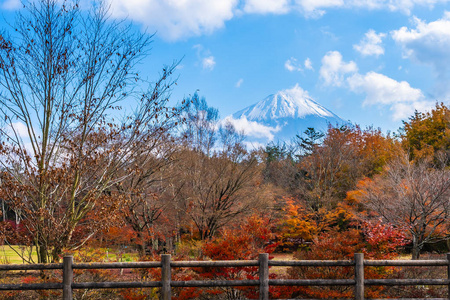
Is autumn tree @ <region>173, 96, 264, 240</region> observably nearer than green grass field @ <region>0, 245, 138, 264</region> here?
Result: No

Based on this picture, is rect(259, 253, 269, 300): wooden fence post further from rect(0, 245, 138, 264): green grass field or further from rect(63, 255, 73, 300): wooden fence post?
rect(0, 245, 138, 264): green grass field

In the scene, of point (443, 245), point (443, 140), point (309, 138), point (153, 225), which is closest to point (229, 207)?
point (153, 225)

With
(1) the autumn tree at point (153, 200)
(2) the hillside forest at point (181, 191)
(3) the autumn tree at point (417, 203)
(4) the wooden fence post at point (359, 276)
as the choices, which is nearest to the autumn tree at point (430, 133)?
(2) the hillside forest at point (181, 191)

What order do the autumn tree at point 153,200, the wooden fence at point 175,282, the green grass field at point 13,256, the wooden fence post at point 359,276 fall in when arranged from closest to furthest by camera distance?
the wooden fence at point 175,282, the wooden fence post at point 359,276, the green grass field at point 13,256, the autumn tree at point 153,200

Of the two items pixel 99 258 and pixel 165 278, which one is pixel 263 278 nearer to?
pixel 165 278

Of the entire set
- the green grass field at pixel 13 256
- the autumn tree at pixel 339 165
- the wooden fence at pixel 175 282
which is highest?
the autumn tree at pixel 339 165

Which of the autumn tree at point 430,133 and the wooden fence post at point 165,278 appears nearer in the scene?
the wooden fence post at point 165,278

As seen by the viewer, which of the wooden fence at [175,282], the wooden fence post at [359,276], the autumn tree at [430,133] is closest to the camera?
the wooden fence at [175,282]

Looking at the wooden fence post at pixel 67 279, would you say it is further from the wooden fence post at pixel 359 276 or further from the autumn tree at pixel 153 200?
the autumn tree at pixel 153 200

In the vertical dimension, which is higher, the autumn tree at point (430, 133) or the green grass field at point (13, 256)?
the autumn tree at point (430, 133)

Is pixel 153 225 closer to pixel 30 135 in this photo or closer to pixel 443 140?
pixel 30 135

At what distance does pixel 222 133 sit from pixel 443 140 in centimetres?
1866

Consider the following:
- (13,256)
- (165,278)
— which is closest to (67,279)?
(165,278)

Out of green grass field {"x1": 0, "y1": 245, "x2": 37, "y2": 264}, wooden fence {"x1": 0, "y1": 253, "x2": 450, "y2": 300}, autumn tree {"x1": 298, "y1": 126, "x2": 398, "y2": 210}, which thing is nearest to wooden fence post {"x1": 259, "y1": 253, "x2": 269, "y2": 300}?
wooden fence {"x1": 0, "y1": 253, "x2": 450, "y2": 300}
